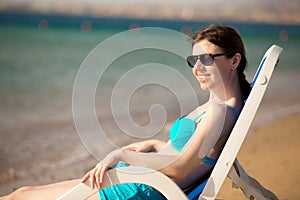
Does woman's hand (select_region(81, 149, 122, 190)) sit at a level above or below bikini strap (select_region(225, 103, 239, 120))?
below

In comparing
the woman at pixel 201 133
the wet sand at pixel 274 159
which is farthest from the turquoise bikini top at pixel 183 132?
the wet sand at pixel 274 159

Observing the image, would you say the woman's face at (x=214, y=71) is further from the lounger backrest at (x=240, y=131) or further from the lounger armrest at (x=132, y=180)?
the lounger armrest at (x=132, y=180)

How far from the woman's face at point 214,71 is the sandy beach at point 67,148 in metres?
1.76

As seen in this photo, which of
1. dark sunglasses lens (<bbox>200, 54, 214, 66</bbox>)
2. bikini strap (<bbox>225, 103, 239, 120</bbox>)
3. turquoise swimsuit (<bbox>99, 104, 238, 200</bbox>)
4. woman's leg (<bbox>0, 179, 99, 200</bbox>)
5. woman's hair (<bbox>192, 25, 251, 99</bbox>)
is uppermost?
woman's hair (<bbox>192, 25, 251, 99</bbox>)

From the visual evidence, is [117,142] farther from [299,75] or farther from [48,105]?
[299,75]

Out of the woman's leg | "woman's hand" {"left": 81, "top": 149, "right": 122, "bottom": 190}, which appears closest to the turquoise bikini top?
"woman's hand" {"left": 81, "top": 149, "right": 122, "bottom": 190}

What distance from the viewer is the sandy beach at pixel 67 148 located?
508 centimetres

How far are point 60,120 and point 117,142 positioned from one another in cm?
196

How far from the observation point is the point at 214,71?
2.62 metres

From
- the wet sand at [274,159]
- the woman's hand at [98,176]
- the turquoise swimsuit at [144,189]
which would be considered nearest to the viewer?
the woman's hand at [98,176]

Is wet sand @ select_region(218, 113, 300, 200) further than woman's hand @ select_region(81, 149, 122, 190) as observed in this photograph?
Yes

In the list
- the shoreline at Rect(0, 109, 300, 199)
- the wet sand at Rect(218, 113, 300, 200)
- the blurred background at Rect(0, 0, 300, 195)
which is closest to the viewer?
the wet sand at Rect(218, 113, 300, 200)

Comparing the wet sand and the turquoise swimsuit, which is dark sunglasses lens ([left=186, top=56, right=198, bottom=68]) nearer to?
the turquoise swimsuit

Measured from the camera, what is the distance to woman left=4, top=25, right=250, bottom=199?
94.0 inches
